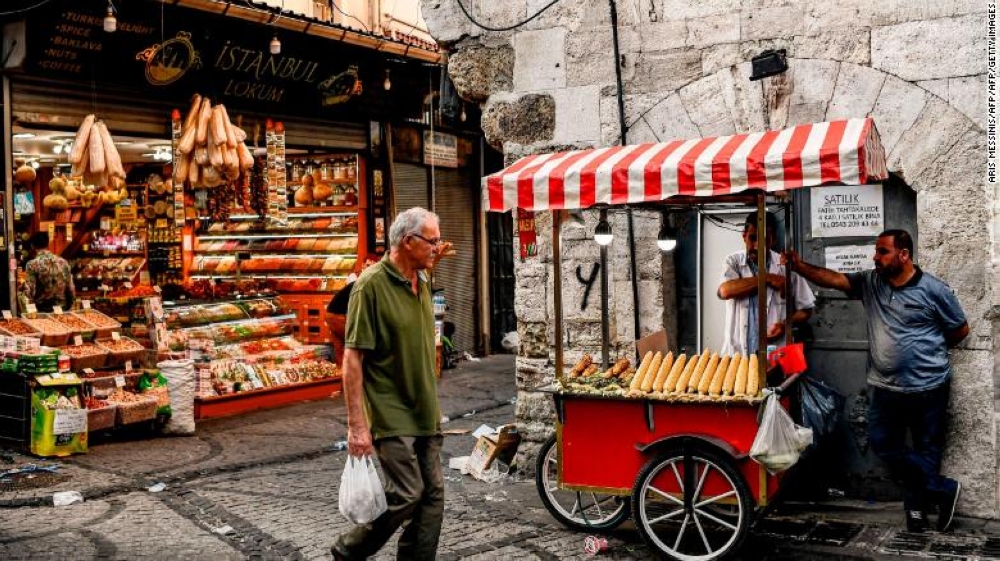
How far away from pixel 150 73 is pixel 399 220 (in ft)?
22.9

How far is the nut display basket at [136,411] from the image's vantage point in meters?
9.25

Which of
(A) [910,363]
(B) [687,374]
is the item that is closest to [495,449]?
(B) [687,374]

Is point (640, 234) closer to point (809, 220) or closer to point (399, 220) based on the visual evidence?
point (809, 220)

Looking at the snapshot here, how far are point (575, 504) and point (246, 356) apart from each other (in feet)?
20.3

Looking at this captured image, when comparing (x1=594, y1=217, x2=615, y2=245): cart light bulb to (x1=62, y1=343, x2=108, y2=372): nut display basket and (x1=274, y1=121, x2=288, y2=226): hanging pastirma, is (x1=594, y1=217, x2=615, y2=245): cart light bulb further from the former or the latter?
(x1=274, y1=121, x2=288, y2=226): hanging pastirma

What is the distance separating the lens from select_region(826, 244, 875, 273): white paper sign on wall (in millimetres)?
6852

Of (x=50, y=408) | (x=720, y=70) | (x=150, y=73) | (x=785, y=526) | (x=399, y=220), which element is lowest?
(x=785, y=526)

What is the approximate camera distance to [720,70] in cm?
706

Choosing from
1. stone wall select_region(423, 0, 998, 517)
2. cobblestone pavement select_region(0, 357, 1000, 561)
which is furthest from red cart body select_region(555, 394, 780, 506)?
stone wall select_region(423, 0, 998, 517)

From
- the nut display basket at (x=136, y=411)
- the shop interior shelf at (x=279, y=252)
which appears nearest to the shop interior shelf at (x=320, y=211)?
the shop interior shelf at (x=279, y=252)

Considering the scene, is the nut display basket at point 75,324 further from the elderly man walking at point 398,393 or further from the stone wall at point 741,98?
the elderly man walking at point 398,393

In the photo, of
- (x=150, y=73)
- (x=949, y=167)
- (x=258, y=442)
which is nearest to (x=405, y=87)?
(x=150, y=73)

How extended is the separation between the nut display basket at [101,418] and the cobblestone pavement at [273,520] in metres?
0.22

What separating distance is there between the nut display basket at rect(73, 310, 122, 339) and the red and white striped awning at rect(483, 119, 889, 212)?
5.51 metres
